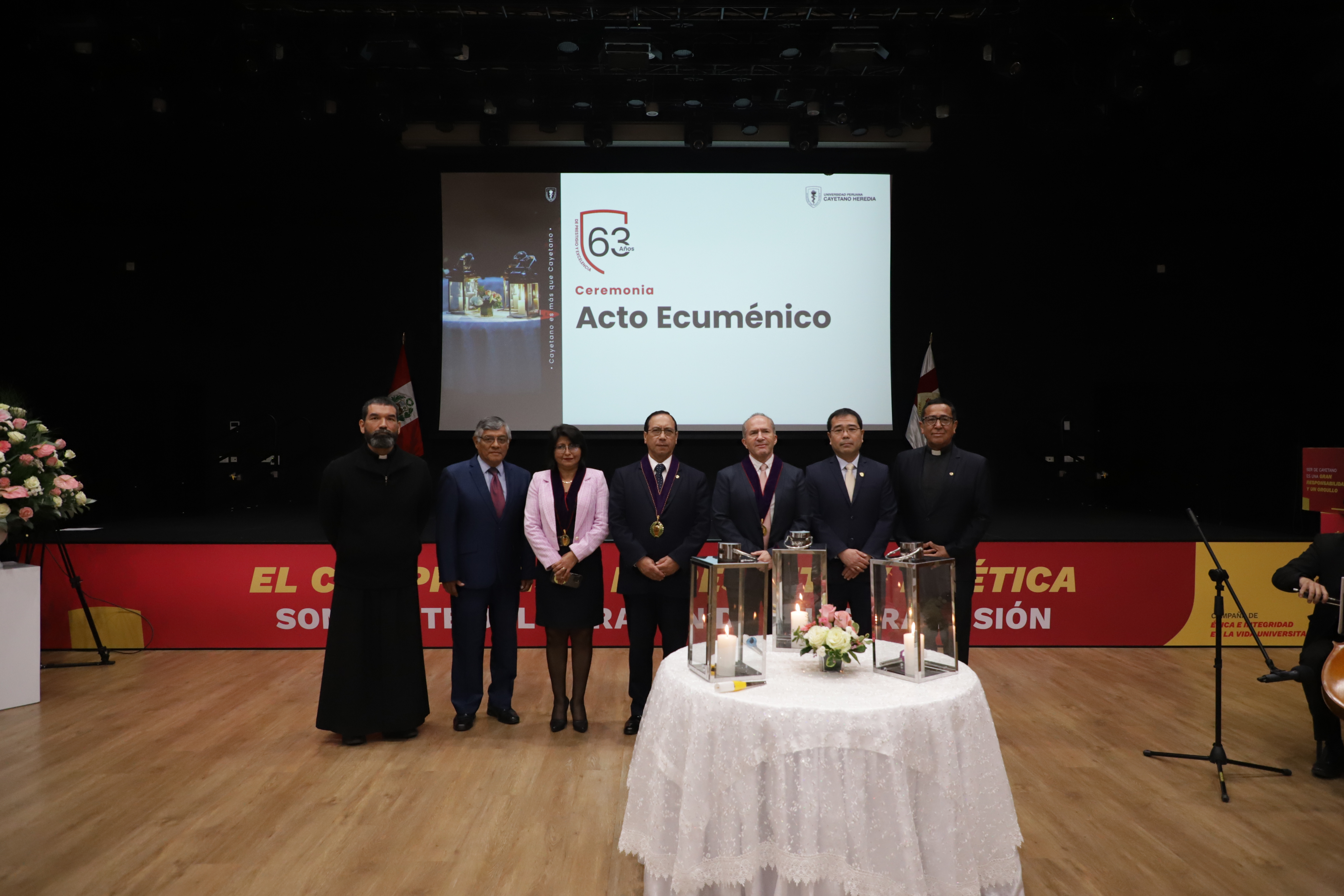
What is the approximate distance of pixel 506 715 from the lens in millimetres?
4234

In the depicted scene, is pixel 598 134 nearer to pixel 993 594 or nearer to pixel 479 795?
pixel 993 594

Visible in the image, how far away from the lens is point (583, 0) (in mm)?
5477

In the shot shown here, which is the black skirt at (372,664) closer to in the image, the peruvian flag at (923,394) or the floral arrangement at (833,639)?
the floral arrangement at (833,639)

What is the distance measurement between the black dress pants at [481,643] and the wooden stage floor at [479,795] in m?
0.17

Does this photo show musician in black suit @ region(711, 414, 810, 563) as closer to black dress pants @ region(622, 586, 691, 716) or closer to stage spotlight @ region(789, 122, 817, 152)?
black dress pants @ region(622, 586, 691, 716)

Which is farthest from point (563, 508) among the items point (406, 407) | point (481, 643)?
point (406, 407)

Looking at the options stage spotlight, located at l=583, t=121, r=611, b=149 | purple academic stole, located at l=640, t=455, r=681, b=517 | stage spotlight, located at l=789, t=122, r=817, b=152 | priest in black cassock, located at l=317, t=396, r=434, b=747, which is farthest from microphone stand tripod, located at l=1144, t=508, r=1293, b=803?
stage spotlight, located at l=583, t=121, r=611, b=149

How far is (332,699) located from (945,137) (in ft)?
24.9

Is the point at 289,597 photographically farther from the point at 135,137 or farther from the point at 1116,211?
the point at 1116,211

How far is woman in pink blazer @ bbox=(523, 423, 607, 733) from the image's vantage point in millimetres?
4039

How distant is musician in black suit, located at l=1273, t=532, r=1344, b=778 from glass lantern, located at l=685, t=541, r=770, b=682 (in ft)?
8.61

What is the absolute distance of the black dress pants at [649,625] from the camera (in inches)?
155

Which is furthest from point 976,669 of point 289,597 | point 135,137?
point 135,137

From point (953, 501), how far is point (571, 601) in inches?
76.8
